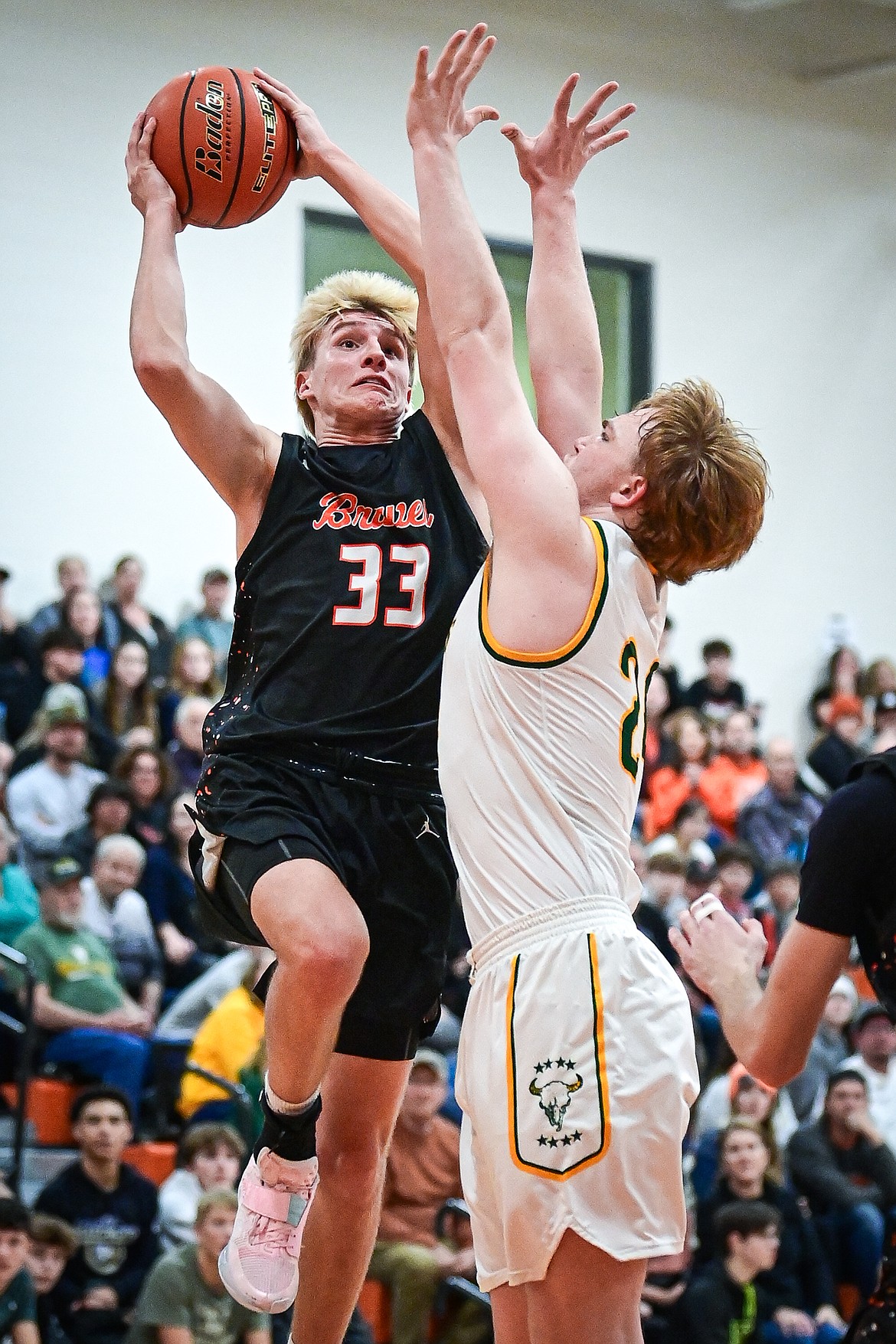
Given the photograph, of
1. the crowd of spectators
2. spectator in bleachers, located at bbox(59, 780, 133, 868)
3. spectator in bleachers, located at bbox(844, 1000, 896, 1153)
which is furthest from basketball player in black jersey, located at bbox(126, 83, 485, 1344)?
spectator in bleachers, located at bbox(844, 1000, 896, 1153)

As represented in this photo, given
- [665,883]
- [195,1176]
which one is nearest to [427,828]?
[195,1176]

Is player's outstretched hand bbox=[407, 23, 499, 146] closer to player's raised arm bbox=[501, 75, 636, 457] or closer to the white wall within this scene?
player's raised arm bbox=[501, 75, 636, 457]

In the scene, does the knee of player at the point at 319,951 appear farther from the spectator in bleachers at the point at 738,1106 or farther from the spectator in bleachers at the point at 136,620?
the spectator in bleachers at the point at 136,620

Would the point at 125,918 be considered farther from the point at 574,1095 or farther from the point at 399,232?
the point at 574,1095

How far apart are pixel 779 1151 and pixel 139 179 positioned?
22.4 ft

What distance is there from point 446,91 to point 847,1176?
7.42 m

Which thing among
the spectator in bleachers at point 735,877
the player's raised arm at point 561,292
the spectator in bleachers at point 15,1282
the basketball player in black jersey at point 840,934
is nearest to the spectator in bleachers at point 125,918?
the spectator in bleachers at point 15,1282

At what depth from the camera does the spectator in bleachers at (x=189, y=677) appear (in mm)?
11516

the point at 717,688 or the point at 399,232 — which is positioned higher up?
the point at 399,232

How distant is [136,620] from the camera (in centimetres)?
1222

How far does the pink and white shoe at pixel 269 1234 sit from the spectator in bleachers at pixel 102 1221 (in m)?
3.92

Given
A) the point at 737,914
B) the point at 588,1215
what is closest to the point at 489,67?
the point at 737,914

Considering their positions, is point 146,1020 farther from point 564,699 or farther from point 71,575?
point 564,699

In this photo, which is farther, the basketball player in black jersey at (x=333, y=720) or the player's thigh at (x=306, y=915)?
the basketball player in black jersey at (x=333, y=720)
